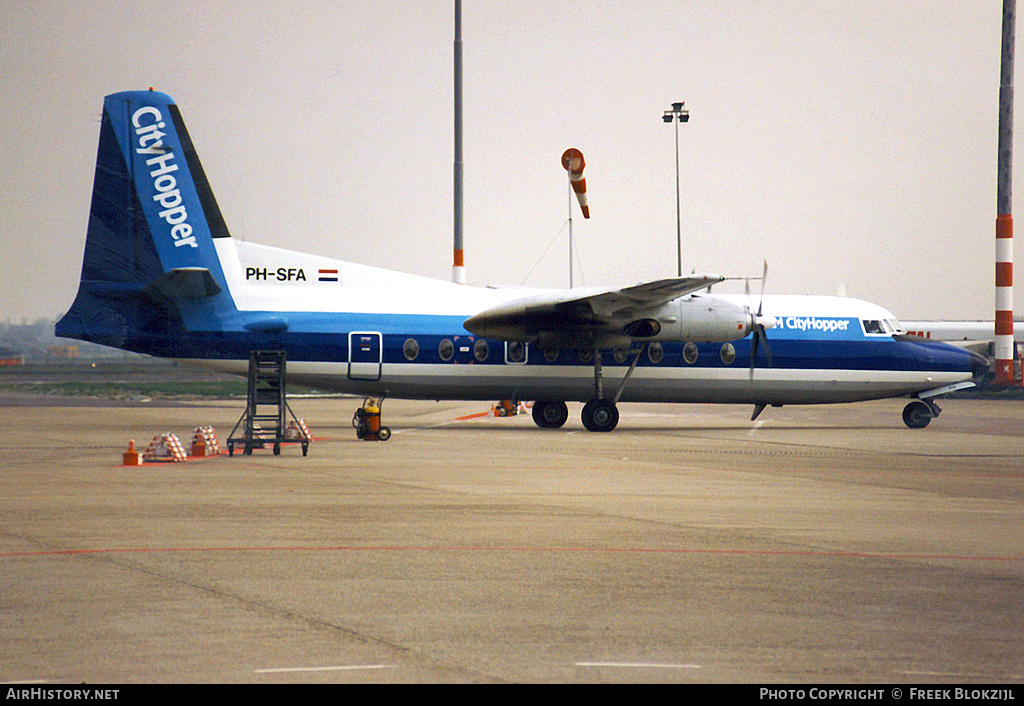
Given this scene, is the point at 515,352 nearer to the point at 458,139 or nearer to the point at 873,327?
the point at 873,327

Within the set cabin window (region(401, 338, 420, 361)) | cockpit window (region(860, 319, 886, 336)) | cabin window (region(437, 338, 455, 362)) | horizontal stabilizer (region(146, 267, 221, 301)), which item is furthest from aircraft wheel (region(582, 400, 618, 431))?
horizontal stabilizer (region(146, 267, 221, 301))

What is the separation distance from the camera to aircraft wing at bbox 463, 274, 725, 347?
24.9m

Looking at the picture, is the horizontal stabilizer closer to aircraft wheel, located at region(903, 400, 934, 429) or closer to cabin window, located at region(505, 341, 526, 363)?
cabin window, located at region(505, 341, 526, 363)

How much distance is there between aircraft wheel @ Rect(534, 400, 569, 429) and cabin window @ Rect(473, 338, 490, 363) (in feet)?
9.75

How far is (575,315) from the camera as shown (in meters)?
25.6

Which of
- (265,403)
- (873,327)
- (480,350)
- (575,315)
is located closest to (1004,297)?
(873,327)

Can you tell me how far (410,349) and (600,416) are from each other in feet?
A: 18.5

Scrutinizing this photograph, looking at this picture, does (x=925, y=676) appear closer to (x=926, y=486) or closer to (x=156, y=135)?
(x=926, y=486)

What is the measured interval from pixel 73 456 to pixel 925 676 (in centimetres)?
1707

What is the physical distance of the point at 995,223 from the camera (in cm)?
2253

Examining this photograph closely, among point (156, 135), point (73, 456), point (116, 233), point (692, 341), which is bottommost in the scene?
point (73, 456)

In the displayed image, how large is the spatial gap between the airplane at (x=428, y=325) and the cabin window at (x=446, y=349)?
0.13 feet

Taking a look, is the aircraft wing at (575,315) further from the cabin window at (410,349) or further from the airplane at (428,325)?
the cabin window at (410,349)

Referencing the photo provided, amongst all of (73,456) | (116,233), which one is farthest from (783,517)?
(116,233)
